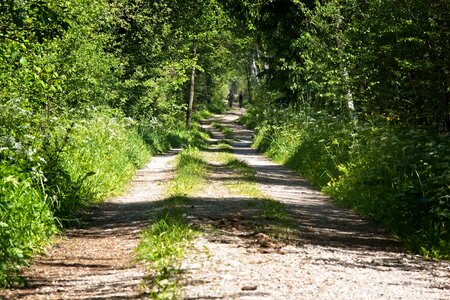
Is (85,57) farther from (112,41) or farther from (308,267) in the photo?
(308,267)

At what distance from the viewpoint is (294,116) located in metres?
26.5

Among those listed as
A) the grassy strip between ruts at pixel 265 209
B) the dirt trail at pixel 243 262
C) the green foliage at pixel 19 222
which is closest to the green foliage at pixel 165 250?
the dirt trail at pixel 243 262

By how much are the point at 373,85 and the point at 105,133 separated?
741cm

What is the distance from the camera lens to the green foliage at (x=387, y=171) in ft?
29.6

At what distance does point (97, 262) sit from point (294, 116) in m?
19.2

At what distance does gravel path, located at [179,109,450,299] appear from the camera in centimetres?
584

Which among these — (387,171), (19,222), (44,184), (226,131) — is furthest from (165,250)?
(226,131)

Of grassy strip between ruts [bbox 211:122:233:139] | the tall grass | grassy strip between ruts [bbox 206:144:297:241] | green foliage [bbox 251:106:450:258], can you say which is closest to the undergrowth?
the tall grass

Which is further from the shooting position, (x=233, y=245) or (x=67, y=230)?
(x=67, y=230)

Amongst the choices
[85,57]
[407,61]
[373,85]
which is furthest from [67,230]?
[85,57]

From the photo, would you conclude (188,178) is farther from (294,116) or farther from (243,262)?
(294,116)

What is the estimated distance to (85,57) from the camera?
18.1m

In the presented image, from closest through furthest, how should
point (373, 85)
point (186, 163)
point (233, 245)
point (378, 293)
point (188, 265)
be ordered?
point (378, 293), point (188, 265), point (233, 245), point (373, 85), point (186, 163)

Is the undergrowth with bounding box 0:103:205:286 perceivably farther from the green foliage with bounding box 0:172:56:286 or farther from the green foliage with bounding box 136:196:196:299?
the green foliage with bounding box 136:196:196:299
